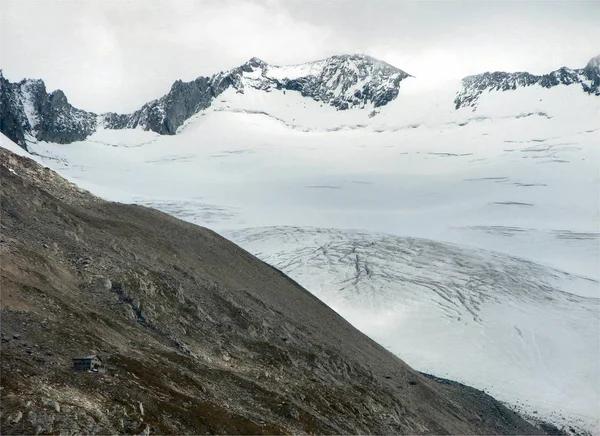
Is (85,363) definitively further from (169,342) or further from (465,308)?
(465,308)

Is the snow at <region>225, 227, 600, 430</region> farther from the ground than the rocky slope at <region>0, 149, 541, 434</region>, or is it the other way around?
the rocky slope at <region>0, 149, 541, 434</region>

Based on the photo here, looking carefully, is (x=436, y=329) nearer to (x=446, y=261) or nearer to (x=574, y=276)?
(x=446, y=261)

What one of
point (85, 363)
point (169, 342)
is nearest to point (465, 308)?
point (169, 342)

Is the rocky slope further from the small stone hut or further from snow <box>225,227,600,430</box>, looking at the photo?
snow <box>225,227,600,430</box>

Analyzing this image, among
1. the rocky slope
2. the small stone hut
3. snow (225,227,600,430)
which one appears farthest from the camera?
snow (225,227,600,430)

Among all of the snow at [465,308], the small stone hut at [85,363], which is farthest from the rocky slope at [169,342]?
the snow at [465,308]

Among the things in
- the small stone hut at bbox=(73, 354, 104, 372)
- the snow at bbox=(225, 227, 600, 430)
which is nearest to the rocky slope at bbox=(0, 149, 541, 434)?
the small stone hut at bbox=(73, 354, 104, 372)

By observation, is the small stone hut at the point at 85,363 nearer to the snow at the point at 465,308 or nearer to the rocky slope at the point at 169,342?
the rocky slope at the point at 169,342

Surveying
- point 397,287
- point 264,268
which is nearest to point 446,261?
point 397,287

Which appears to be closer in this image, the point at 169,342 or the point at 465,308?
the point at 169,342
